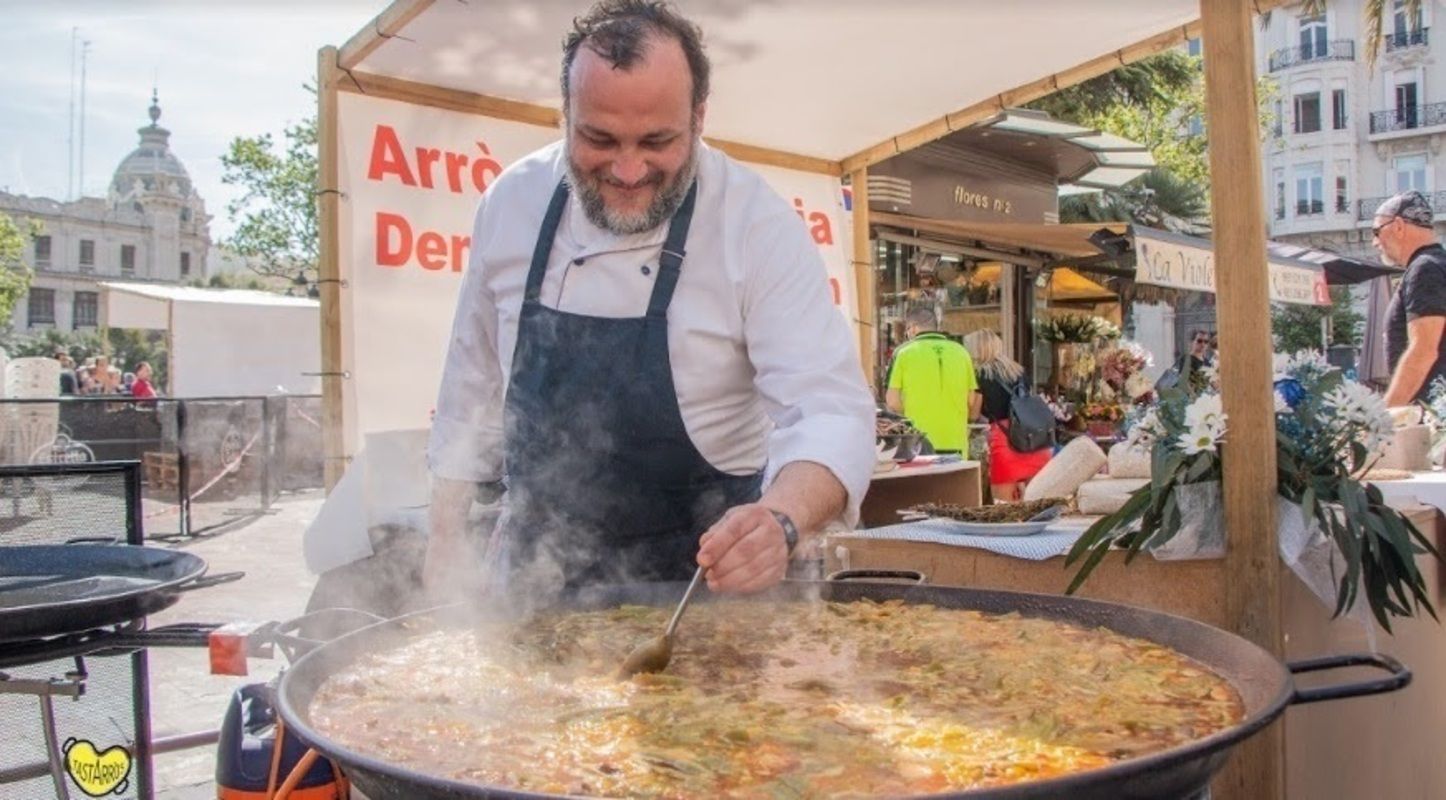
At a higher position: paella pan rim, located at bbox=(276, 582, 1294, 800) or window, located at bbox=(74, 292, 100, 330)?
window, located at bbox=(74, 292, 100, 330)

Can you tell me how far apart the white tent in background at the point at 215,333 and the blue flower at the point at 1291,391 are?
15.5 metres

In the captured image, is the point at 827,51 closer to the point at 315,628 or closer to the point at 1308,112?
the point at 315,628

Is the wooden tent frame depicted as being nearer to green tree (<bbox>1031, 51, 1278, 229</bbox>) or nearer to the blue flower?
the blue flower

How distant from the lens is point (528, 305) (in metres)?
2.18

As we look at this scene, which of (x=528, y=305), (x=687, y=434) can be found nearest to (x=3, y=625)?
(x=528, y=305)

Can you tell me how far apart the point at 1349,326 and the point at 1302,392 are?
39098mm

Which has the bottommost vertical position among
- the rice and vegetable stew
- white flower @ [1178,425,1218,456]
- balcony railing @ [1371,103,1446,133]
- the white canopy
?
the rice and vegetable stew

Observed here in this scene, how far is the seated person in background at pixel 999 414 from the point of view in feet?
23.4

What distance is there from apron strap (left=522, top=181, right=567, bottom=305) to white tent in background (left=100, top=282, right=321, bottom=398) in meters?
15.2

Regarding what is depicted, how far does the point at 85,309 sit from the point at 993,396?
236 feet

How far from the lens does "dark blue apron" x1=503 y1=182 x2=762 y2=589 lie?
2.09m

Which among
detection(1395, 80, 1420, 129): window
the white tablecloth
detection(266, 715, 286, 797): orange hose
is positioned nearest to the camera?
detection(266, 715, 286, 797): orange hose

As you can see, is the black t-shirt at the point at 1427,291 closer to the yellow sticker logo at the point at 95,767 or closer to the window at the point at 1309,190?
the yellow sticker logo at the point at 95,767

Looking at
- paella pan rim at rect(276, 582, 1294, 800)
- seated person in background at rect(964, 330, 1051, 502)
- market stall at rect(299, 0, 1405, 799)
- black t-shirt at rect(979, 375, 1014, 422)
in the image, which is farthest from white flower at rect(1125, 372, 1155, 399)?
paella pan rim at rect(276, 582, 1294, 800)
